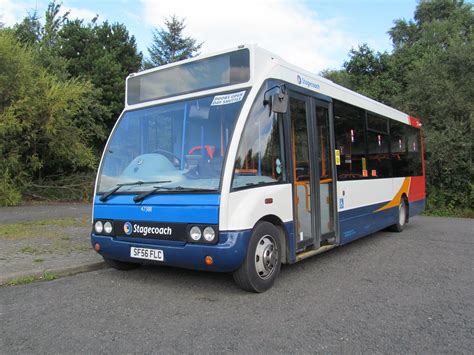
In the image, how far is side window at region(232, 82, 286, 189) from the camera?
474 centimetres

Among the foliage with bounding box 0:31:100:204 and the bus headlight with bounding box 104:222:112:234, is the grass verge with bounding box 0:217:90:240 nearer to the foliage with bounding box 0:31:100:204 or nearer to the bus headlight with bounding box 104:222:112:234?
the bus headlight with bounding box 104:222:112:234

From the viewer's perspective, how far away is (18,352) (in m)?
3.34

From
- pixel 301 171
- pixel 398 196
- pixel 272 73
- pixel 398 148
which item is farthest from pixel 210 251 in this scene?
pixel 398 148

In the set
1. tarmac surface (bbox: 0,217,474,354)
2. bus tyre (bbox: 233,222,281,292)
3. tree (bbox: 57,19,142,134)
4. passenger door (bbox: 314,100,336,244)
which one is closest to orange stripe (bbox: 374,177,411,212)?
passenger door (bbox: 314,100,336,244)

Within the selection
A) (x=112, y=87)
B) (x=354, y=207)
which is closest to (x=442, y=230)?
(x=354, y=207)

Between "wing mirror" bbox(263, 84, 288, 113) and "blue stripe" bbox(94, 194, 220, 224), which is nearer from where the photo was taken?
"blue stripe" bbox(94, 194, 220, 224)

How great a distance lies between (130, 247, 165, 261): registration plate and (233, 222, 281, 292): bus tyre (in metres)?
0.91

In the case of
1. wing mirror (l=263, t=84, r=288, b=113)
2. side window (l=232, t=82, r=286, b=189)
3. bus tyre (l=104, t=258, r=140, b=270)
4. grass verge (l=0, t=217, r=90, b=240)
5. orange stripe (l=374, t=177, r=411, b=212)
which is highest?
wing mirror (l=263, t=84, r=288, b=113)

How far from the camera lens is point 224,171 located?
4.56 meters

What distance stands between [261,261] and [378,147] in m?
4.89

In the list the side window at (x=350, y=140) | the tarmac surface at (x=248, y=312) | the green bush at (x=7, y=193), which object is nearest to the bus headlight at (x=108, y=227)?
the tarmac surface at (x=248, y=312)

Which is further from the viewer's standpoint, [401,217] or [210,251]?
[401,217]

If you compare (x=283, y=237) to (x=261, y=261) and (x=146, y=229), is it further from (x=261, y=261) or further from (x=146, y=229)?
(x=146, y=229)

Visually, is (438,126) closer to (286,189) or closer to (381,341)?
(286,189)
